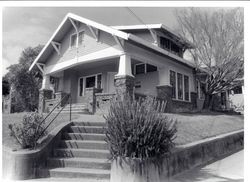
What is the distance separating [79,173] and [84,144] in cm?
108

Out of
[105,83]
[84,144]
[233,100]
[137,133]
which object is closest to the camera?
[137,133]

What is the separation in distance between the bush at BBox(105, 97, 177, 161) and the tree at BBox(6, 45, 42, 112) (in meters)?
15.8

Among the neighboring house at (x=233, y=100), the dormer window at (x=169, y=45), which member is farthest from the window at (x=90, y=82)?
the neighboring house at (x=233, y=100)

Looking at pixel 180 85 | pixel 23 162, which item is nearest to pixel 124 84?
pixel 23 162

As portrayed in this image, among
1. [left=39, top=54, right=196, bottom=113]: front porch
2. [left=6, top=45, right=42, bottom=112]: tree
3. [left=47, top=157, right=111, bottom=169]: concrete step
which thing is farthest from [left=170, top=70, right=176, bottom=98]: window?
[left=6, top=45, right=42, bottom=112]: tree

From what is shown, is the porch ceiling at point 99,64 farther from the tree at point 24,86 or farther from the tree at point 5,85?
the tree at point 5,85

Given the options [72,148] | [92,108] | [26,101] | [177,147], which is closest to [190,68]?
[92,108]

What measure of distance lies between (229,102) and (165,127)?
61.0 feet

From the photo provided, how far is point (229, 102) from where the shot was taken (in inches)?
825

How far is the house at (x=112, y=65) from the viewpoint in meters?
10.8

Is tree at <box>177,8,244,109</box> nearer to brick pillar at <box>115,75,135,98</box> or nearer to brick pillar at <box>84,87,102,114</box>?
brick pillar at <box>115,75,135,98</box>

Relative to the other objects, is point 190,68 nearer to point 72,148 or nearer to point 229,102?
point 229,102

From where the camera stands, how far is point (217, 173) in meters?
5.48

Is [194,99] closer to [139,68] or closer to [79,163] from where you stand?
[139,68]
